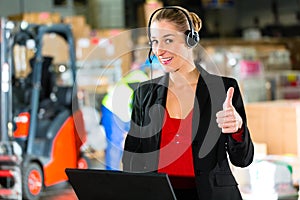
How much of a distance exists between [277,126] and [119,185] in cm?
305

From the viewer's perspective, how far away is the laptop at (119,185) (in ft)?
6.24

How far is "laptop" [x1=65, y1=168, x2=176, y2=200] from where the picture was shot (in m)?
1.90

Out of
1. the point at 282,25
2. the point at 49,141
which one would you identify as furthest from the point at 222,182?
the point at 282,25

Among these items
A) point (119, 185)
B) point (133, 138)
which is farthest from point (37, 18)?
point (119, 185)

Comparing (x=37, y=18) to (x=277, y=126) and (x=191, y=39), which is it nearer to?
(x=277, y=126)

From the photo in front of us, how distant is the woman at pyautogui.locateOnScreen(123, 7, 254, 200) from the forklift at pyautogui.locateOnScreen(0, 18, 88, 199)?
4432 millimetres

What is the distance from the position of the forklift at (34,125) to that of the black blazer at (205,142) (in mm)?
4407

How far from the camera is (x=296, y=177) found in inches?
177

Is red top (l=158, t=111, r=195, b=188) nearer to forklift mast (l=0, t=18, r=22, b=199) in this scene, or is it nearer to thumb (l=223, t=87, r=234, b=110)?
thumb (l=223, t=87, r=234, b=110)

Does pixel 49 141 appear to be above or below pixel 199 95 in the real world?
below

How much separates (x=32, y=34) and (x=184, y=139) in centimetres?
572

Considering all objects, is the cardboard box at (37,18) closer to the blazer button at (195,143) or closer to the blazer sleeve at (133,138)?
the blazer sleeve at (133,138)

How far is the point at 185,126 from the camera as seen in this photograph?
88.8 inches

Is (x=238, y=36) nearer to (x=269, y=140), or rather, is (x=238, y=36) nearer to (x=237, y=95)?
(x=269, y=140)
